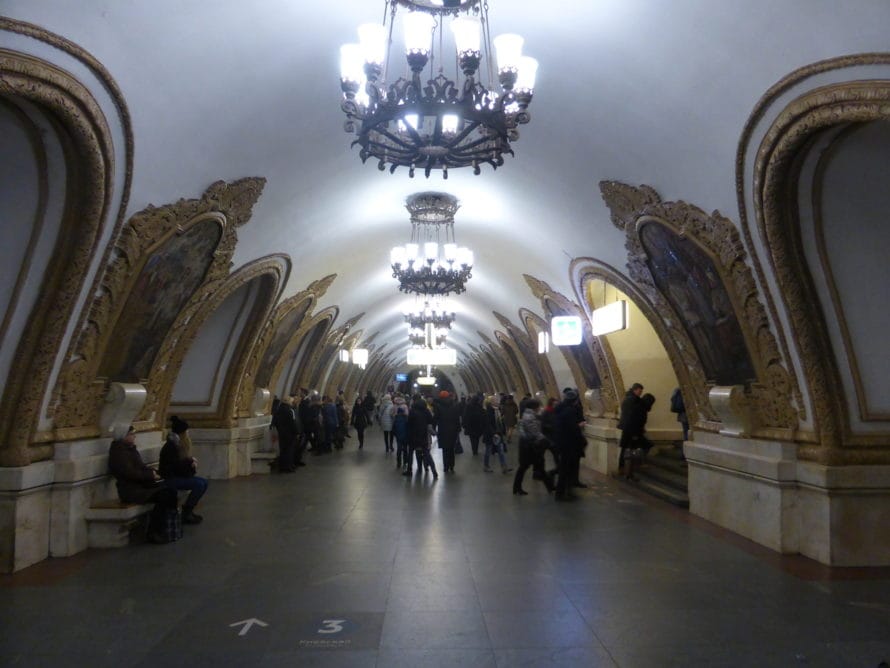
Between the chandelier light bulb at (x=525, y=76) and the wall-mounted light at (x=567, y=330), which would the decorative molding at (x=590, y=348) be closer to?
the wall-mounted light at (x=567, y=330)

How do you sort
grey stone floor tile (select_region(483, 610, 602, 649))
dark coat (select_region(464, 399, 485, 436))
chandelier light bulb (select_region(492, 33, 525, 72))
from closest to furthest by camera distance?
1. grey stone floor tile (select_region(483, 610, 602, 649))
2. chandelier light bulb (select_region(492, 33, 525, 72))
3. dark coat (select_region(464, 399, 485, 436))

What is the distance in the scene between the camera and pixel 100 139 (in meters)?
4.94

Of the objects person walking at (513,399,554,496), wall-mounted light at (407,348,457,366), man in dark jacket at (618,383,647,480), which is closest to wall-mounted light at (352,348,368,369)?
wall-mounted light at (407,348,457,366)

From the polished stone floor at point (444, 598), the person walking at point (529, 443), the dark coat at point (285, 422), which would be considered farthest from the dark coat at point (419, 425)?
the polished stone floor at point (444, 598)

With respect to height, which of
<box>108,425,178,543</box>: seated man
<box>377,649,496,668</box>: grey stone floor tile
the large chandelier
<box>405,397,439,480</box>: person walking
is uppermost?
the large chandelier

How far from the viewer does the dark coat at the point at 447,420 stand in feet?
37.6

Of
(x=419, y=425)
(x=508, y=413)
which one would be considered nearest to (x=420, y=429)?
(x=419, y=425)

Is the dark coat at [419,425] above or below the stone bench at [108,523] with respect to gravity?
above

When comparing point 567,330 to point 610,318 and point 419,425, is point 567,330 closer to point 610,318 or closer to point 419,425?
point 610,318

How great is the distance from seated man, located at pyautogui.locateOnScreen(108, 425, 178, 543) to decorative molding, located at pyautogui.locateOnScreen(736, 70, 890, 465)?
5486 mm

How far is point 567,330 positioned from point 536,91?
6.12 meters

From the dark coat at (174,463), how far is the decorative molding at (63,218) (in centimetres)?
103

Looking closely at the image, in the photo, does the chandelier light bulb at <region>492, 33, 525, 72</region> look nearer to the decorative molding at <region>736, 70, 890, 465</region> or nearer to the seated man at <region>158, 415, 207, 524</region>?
the decorative molding at <region>736, 70, 890, 465</region>

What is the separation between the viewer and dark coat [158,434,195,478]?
684 centimetres
